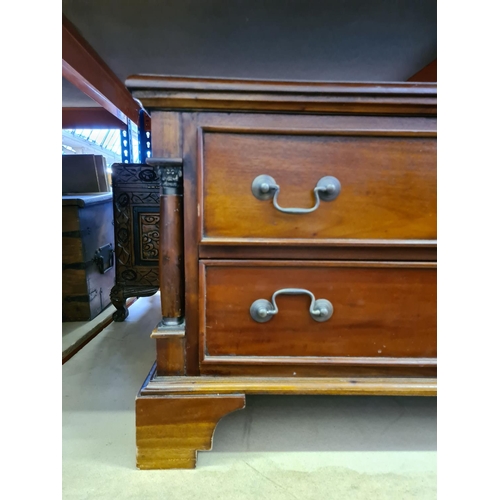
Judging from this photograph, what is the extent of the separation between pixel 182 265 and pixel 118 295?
2.34ft

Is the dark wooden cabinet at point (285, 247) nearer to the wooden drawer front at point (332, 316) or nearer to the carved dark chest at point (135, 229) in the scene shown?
the wooden drawer front at point (332, 316)

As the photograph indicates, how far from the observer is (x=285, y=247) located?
19.6 inches

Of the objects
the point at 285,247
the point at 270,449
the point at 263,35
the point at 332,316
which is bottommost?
the point at 270,449

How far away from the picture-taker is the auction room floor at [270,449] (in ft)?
1.49

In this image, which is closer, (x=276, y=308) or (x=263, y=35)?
(x=276, y=308)

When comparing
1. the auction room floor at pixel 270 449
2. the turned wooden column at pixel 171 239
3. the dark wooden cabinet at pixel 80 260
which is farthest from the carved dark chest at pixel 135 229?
the turned wooden column at pixel 171 239

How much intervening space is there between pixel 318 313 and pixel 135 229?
80 cm

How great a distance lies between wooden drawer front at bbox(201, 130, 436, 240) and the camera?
1.59 feet

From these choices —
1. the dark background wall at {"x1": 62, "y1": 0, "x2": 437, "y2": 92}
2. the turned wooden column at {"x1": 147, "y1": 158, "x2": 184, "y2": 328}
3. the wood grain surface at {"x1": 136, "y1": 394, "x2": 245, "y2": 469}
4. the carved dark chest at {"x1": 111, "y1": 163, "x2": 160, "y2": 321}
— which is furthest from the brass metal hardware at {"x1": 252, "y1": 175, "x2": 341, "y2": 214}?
the dark background wall at {"x1": 62, "y1": 0, "x2": 437, "y2": 92}

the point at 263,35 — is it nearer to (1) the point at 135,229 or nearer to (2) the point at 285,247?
(1) the point at 135,229

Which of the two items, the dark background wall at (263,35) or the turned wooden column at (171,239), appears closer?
the turned wooden column at (171,239)

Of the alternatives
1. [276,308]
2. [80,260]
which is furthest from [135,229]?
[276,308]

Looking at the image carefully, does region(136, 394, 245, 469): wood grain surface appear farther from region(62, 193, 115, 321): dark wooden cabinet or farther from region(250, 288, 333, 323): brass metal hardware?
region(62, 193, 115, 321): dark wooden cabinet

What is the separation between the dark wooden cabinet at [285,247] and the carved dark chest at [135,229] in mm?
Result: 621
